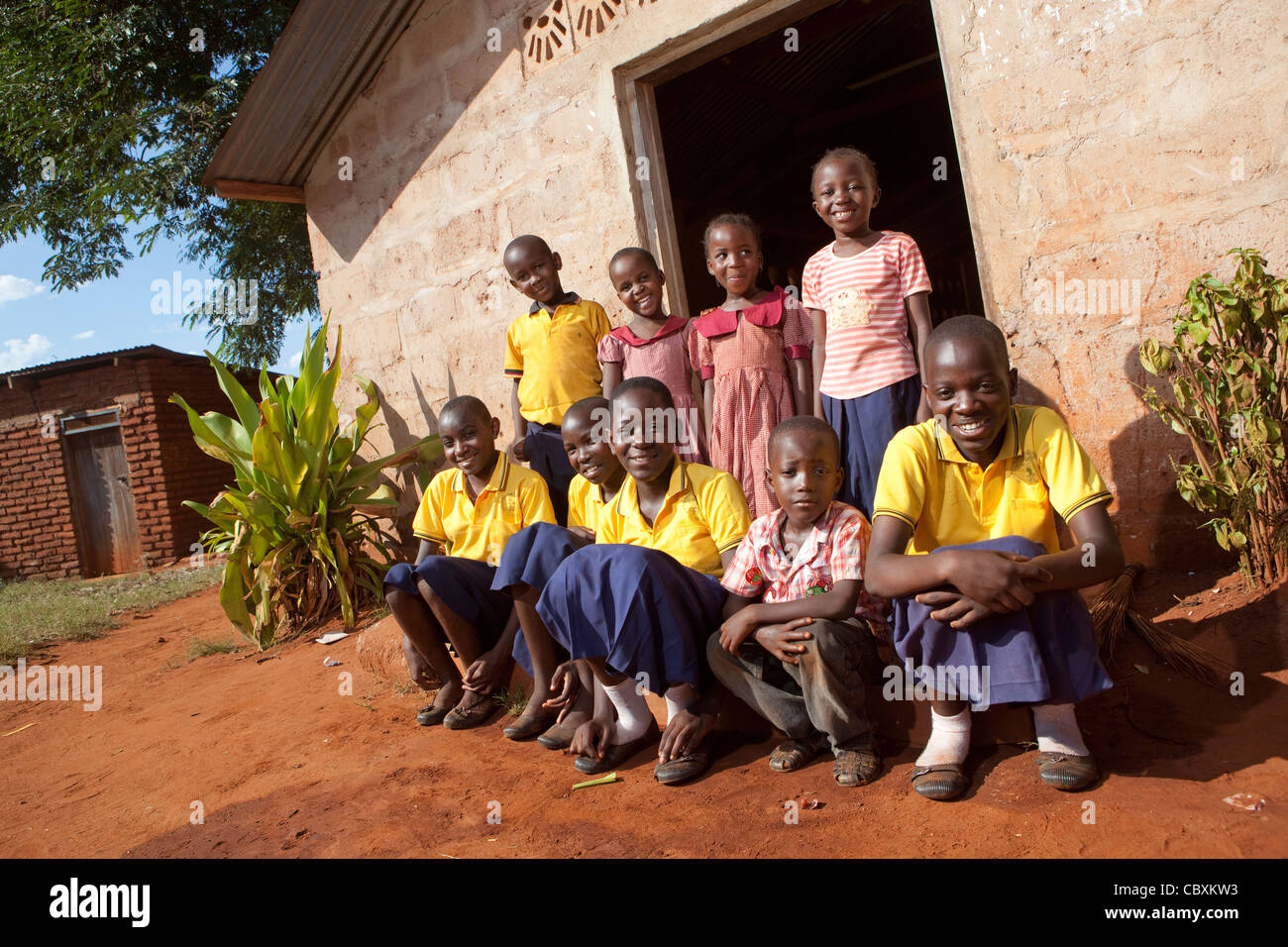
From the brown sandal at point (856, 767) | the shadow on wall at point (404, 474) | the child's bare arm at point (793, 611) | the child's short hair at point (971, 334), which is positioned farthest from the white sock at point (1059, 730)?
the shadow on wall at point (404, 474)

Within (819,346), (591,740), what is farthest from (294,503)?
(819,346)

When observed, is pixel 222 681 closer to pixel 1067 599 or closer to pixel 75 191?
pixel 1067 599

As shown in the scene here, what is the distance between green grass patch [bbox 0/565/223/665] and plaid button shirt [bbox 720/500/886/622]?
5.60 metres

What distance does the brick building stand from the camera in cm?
1139

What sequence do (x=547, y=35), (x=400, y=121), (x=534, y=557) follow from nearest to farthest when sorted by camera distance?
1. (x=534, y=557)
2. (x=547, y=35)
3. (x=400, y=121)

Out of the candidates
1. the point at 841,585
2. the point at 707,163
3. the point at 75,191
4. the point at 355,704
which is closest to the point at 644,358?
the point at 841,585

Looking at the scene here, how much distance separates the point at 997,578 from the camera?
2.08 meters

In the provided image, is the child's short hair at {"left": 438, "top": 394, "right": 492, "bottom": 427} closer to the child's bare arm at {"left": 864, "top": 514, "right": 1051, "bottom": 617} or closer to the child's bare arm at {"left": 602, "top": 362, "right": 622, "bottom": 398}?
the child's bare arm at {"left": 602, "top": 362, "right": 622, "bottom": 398}

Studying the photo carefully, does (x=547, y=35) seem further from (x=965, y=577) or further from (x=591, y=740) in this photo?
(x=965, y=577)

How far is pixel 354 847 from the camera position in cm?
245

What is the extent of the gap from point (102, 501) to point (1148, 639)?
496 inches

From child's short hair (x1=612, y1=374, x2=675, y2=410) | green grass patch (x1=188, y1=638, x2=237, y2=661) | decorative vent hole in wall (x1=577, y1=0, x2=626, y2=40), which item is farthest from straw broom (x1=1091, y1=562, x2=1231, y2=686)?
green grass patch (x1=188, y1=638, x2=237, y2=661)

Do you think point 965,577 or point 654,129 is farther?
point 654,129

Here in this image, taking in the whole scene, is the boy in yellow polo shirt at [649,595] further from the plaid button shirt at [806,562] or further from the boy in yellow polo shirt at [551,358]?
the boy in yellow polo shirt at [551,358]
